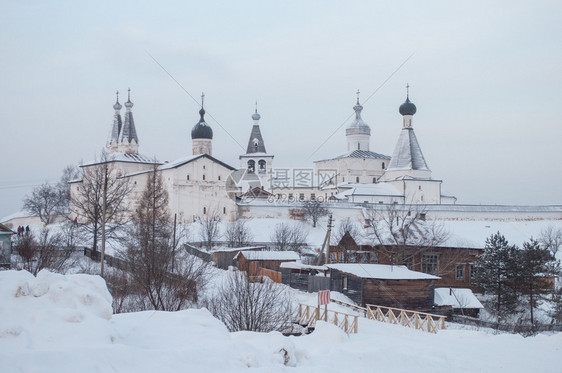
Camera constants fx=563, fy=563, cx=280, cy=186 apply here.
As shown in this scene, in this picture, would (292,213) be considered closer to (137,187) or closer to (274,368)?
(137,187)

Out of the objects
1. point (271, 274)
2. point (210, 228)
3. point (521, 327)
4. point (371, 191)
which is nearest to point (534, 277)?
point (521, 327)

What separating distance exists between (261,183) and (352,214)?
48.5ft

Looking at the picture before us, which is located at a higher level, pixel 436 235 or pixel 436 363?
pixel 436 235

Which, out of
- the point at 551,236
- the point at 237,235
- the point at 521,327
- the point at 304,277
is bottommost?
the point at 521,327

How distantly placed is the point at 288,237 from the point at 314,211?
517 centimetres

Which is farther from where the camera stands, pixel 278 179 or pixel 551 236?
pixel 278 179

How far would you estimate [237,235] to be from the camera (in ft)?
103

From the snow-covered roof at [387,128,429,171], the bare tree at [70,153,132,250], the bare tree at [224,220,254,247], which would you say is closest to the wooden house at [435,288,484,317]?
the bare tree at [70,153,132,250]

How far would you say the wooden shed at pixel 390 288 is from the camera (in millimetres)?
17969

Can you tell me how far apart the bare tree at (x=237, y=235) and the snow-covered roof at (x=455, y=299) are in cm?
1310

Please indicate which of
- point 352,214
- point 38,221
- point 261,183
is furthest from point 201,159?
point 38,221

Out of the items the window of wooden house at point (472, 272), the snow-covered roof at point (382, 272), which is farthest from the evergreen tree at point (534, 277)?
the snow-covered roof at point (382, 272)

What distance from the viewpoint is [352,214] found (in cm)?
3853

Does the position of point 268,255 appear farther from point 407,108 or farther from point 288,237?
point 407,108
